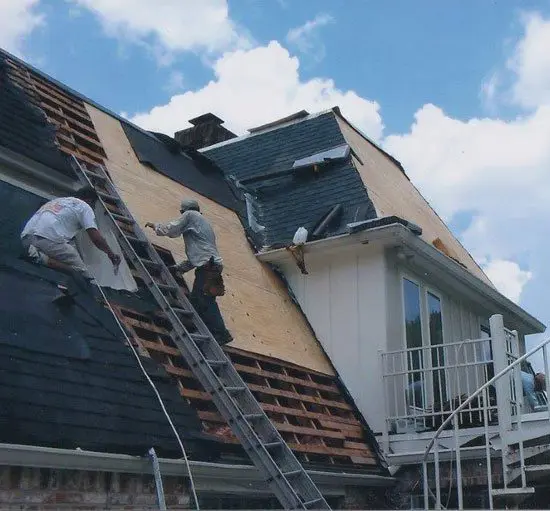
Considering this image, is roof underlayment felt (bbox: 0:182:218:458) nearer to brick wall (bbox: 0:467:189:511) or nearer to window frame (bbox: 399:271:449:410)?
brick wall (bbox: 0:467:189:511)

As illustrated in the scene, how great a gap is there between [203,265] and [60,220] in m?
1.83

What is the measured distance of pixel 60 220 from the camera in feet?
21.0

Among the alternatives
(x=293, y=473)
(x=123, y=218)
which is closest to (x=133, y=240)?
(x=123, y=218)

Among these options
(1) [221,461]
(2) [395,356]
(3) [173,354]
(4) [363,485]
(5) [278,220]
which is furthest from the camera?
(5) [278,220]

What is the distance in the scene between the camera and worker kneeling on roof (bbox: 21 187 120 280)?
6.25 meters

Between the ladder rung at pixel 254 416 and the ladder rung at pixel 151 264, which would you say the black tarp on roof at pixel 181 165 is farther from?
the ladder rung at pixel 254 416

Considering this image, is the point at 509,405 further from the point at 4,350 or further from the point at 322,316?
the point at 4,350

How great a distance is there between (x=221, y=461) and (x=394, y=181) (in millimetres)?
8205

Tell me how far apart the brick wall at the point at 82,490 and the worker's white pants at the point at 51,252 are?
1.97 m

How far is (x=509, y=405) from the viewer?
7914 mm

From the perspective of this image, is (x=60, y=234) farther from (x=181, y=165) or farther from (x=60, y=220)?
(x=181, y=165)

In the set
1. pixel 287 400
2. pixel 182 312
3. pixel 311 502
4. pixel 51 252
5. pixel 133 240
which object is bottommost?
pixel 311 502

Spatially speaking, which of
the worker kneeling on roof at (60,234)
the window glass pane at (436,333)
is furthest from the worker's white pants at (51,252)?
the window glass pane at (436,333)

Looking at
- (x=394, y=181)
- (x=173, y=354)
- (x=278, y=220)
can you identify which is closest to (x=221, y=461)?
→ (x=173, y=354)
